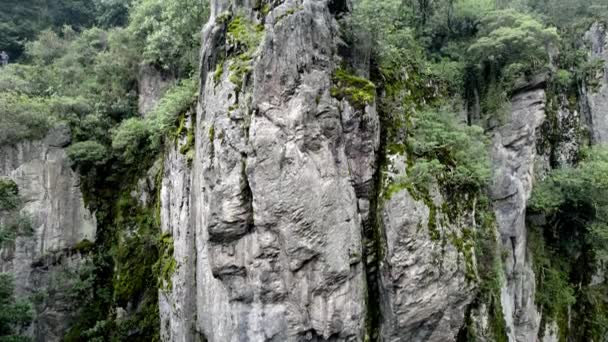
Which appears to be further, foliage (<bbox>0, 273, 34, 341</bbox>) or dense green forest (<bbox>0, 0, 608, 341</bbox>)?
dense green forest (<bbox>0, 0, 608, 341</bbox>)

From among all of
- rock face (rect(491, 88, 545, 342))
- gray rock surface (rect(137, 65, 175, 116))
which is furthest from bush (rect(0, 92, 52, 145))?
rock face (rect(491, 88, 545, 342))

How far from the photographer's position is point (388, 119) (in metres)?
11.7

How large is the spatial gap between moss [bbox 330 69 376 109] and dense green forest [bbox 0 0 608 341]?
43 mm

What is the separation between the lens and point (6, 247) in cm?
1369

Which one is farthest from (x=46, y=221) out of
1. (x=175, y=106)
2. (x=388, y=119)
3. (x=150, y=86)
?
(x=388, y=119)

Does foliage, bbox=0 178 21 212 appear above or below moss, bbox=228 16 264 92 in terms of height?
below

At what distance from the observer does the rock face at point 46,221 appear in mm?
13750

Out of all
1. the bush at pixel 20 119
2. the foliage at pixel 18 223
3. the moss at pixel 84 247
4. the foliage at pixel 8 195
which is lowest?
the moss at pixel 84 247

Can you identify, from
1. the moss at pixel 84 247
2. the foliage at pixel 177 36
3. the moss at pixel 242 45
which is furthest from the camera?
the foliage at pixel 177 36

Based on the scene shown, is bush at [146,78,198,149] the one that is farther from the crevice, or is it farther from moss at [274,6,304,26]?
the crevice

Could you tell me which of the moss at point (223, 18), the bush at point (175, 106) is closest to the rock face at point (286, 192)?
the moss at point (223, 18)

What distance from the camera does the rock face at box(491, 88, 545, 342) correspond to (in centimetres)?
1359

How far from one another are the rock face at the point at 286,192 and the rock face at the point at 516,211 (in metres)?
5.63

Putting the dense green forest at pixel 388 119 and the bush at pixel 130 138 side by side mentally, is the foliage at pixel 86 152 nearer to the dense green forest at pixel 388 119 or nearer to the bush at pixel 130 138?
the dense green forest at pixel 388 119
